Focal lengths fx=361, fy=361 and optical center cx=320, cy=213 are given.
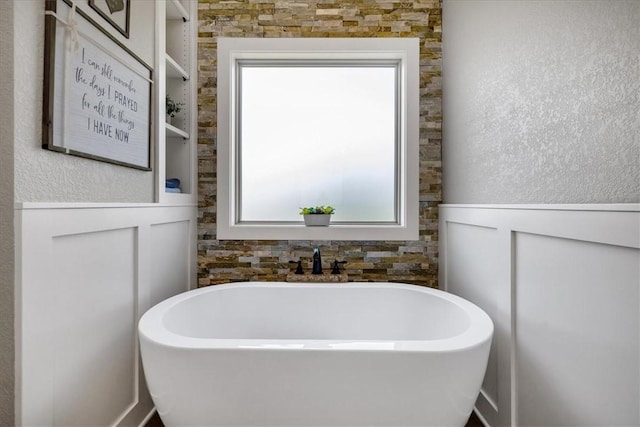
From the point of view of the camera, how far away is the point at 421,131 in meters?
2.21

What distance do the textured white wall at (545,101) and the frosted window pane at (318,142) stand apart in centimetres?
51

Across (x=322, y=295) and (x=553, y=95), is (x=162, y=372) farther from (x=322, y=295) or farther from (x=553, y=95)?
(x=553, y=95)

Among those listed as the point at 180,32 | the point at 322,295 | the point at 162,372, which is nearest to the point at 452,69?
the point at 322,295

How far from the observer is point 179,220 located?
1.97 metres

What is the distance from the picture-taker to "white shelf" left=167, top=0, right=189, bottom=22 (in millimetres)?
1943

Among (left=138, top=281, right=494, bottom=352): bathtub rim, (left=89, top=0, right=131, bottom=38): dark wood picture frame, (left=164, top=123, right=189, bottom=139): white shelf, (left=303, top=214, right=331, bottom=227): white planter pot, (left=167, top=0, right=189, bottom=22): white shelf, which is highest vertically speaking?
(left=167, top=0, right=189, bottom=22): white shelf

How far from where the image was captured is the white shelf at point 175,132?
189cm

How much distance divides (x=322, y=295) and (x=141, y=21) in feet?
5.21

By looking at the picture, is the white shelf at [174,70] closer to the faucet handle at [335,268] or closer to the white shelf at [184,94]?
the white shelf at [184,94]

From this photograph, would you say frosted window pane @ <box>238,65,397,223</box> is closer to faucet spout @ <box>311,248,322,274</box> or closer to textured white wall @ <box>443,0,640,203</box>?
faucet spout @ <box>311,248,322,274</box>

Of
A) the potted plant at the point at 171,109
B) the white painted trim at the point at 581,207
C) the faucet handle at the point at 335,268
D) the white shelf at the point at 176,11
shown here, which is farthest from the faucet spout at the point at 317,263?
the white shelf at the point at 176,11

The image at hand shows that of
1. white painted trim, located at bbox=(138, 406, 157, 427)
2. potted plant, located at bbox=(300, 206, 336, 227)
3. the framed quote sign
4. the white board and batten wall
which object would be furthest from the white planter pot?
white painted trim, located at bbox=(138, 406, 157, 427)

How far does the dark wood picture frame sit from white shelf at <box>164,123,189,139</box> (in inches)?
19.5

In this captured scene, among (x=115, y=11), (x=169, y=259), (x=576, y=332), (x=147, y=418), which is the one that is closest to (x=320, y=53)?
(x=115, y=11)
